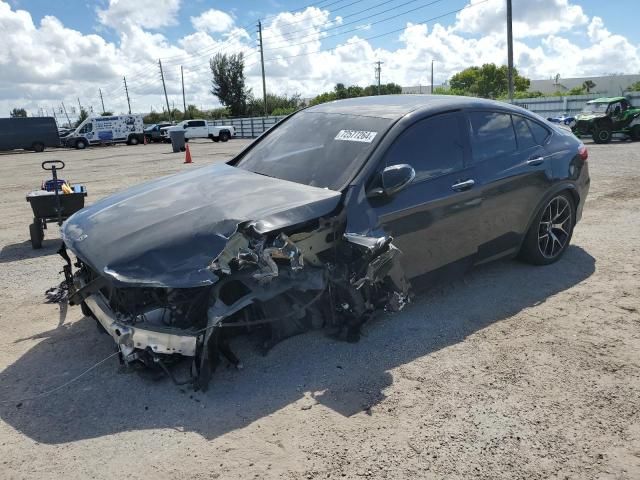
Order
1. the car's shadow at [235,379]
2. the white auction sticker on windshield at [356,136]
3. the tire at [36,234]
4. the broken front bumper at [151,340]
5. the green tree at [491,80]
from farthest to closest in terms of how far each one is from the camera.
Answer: the green tree at [491,80]
the tire at [36,234]
the white auction sticker on windshield at [356,136]
the broken front bumper at [151,340]
the car's shadow at [235,379]

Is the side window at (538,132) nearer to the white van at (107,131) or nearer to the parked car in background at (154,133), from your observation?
the white van at (107,131)

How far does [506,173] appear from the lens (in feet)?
14.5

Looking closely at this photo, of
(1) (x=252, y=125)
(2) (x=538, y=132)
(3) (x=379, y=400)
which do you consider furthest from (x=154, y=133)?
(3) (x=379, y=400)

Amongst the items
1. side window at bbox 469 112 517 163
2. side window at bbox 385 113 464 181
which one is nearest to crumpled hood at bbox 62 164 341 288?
side window at bbox 385 113 464 181

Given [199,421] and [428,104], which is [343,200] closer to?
[428,104]

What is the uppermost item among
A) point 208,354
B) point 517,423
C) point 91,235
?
point 91,235

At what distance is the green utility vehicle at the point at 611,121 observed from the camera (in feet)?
62.7

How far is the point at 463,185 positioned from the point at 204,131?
3870 centimetres

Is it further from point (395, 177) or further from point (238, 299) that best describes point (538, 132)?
point (238, 299)

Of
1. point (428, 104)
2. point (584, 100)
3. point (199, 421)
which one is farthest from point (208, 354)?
point (584, 100)

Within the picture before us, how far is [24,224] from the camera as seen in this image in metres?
8.77

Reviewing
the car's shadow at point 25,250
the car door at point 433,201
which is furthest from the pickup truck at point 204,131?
the car door at point 433,201

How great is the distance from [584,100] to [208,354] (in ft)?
105

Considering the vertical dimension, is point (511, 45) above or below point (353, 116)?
above
